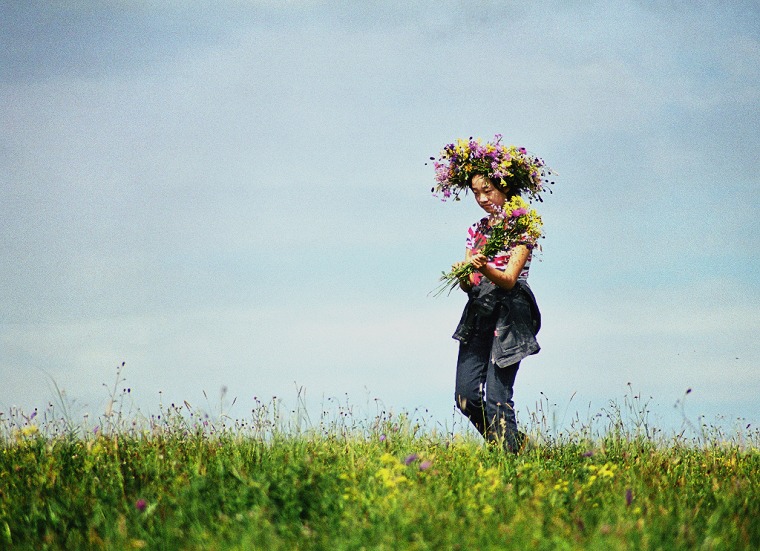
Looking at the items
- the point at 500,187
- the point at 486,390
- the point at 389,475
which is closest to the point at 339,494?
the point at 389,475

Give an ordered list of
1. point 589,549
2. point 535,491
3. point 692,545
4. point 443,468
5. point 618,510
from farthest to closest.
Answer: point 443,468 → point 535,491 → point 618,510 → point 692,545 → point 589,549

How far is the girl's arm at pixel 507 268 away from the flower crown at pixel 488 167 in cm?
75

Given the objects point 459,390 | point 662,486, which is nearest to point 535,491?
point 662,486

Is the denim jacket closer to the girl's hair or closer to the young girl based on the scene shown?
the young girl

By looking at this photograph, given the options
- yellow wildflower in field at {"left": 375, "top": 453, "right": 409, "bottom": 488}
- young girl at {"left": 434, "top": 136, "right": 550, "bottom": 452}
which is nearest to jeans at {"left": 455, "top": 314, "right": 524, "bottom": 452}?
young girl at {"left": 434, "top": 136, "right": 550, "bottom": 452}

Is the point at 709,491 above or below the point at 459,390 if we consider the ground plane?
below

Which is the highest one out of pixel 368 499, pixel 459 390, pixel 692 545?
pixel 459 390

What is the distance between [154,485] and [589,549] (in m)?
2.77

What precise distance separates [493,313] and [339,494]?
2595 millimetres

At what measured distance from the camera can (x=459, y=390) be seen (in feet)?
22.4

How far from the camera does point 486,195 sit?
7.07 metres

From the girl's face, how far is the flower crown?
70mm

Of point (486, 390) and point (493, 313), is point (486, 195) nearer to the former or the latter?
point (493, 313)

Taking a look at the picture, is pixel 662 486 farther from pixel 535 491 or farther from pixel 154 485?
pixel 154 485
